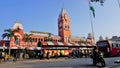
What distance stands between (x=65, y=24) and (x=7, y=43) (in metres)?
37.6

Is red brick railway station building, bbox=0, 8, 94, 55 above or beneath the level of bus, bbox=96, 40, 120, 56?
above

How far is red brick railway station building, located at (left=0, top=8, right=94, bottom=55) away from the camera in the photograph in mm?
48328

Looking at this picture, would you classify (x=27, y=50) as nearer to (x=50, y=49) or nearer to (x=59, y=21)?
(x=50, y=49)

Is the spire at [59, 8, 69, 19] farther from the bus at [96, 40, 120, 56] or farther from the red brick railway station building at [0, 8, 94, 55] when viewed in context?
the bus at [96, 40, 120, 56]

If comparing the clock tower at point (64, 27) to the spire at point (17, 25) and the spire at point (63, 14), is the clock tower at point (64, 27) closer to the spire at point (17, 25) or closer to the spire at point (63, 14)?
the spire at point (63, 14)

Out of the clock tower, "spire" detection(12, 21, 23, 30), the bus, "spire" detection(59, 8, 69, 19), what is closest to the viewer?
the bus

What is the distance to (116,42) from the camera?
39906 millimetres

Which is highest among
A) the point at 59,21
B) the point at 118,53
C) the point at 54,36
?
the point at 59,21

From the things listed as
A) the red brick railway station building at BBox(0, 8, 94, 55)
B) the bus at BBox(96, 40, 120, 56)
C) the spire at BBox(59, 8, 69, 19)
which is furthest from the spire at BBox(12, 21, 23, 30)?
the bus at BBox(96, 40, 120, 56)

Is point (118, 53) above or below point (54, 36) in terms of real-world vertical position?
below

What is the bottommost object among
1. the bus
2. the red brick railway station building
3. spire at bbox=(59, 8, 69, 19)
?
the bus

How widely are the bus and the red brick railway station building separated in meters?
11.8

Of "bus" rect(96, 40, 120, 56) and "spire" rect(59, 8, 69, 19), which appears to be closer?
"bus" rect(96, 40, 120, 56)

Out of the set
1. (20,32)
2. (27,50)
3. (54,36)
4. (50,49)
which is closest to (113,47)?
(50,49)
